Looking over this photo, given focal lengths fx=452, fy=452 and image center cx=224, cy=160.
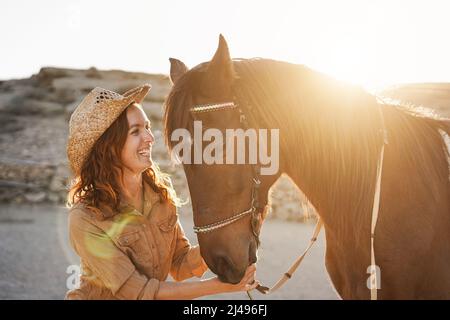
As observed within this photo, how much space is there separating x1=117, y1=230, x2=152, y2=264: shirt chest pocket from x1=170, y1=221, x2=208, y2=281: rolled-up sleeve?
1.02 feet

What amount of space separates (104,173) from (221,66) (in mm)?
1004

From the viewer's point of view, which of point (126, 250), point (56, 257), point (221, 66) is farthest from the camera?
point (56, 257)

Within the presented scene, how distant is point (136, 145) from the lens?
2.53m

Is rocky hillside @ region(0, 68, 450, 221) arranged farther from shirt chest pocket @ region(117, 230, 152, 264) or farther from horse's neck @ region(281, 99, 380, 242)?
shirt chest pocket @ region(117, 230, 152, 264)

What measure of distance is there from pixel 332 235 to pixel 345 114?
60 cm

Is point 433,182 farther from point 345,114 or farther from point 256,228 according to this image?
point 256,228

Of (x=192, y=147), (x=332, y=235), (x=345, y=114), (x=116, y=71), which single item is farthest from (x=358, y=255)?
(x=116, y=71)

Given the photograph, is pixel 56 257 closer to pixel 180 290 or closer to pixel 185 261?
pixel 185 261

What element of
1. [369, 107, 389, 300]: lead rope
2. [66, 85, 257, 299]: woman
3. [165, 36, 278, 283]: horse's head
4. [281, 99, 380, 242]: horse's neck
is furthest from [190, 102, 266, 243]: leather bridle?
[369, 107, 389, 300]: lead rope

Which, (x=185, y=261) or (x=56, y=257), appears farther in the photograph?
(x=56, y=257)

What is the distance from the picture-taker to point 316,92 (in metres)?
2.16

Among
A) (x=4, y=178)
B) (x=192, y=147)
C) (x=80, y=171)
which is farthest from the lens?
(x=4, y=178)

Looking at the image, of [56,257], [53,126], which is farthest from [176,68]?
[53,126]

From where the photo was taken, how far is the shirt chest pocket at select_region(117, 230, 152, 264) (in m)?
2.44
